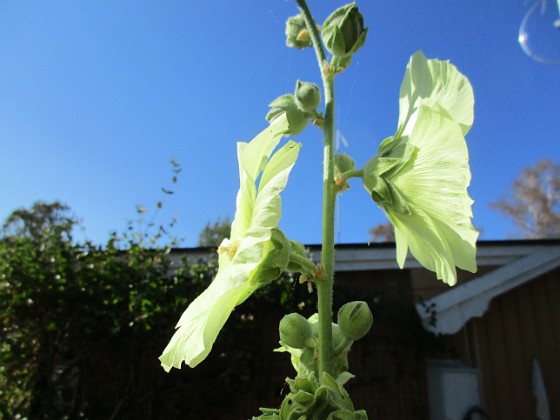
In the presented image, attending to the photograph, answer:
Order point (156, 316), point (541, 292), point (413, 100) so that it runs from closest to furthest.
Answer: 1. point (413, 100)
2. point (156, 316)
3. point (541, 292)

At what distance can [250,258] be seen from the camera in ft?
2.36

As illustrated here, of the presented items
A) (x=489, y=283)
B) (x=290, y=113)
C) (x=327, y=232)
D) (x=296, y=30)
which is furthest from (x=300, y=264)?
(x=489, y=283)

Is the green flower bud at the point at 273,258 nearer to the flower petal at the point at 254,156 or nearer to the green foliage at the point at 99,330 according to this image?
the flower petal at the point at 254,156

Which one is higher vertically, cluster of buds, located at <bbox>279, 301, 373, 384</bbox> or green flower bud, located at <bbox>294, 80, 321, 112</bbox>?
green flower bud, located at <bbox>294, 80, 321, 112</bbox>

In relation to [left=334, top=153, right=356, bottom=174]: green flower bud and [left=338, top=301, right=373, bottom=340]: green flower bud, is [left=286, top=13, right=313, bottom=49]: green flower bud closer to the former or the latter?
[left=334, top=153, right=356, bottom=174]: green flower bud

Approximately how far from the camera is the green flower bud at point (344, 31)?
37.1 inches

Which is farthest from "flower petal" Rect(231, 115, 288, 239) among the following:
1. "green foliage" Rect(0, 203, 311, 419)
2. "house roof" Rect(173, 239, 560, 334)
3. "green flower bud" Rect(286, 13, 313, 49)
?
"house roof" Rect(173, 239, 560, 334)

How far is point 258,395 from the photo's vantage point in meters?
5.29

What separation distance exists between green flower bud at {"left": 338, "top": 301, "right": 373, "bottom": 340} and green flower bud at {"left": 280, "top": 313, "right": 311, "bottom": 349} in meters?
0.08

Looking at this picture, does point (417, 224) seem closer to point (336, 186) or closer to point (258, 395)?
point (336, 186)

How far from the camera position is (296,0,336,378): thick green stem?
2.65ft

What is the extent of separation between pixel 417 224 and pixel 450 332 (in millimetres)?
5747

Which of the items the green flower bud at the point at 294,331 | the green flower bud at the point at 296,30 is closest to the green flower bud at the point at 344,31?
the green flower bud at the point at 296,30

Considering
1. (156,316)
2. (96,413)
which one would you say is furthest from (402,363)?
(96,413)
